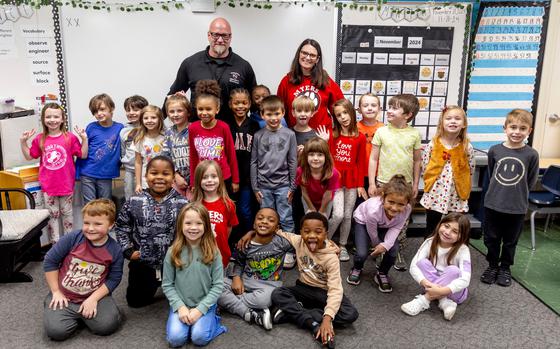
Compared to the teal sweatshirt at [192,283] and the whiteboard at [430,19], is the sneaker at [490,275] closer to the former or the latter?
the whiteboard at [430,19]

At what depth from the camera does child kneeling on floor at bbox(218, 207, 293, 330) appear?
2.74m

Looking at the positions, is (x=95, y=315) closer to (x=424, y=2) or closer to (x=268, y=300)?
(x=268, y=300)

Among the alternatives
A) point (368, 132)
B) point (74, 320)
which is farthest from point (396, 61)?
point (74, 320)

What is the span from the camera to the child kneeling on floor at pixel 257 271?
274 cm

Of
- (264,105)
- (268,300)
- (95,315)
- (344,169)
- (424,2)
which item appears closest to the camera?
(95,315)

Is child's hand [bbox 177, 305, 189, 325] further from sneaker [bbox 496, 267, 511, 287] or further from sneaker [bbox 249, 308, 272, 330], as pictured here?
sneaker [bbox 496, 267, 511, 287]

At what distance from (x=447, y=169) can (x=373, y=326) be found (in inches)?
49.0

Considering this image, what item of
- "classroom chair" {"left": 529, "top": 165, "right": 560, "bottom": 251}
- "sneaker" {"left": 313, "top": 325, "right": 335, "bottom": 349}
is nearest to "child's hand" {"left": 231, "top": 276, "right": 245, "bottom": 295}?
"sneaker" {"left": 313, "top": 325, "right": 335, "bottom": 349}

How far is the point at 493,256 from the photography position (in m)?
3.26

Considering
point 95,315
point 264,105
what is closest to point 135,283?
point 95,315

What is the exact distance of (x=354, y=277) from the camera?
3197mm

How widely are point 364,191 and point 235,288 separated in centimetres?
120

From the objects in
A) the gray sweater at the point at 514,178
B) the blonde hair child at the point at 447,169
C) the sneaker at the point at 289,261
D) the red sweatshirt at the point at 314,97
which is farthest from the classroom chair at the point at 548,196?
the sneaker at the point at 289,261

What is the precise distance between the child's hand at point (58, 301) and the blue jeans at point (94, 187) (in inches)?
45.1
